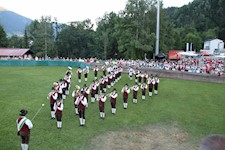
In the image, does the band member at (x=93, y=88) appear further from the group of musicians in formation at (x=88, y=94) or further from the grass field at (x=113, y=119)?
the grass field at (x=113, y=119)

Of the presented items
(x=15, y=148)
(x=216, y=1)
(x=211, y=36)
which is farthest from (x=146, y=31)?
(x=15, y=148)

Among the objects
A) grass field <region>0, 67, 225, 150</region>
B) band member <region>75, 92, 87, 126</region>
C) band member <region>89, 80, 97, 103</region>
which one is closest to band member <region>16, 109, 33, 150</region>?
grass field <region>0, 67, 225, 150</region>

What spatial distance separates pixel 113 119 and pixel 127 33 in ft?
114

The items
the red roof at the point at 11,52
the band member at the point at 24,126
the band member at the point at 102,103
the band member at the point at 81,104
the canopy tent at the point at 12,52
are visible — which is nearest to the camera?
the band member at the point at 24,126

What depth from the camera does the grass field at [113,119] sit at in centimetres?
1109

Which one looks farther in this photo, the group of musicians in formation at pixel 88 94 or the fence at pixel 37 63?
the fence at pixel 37 63

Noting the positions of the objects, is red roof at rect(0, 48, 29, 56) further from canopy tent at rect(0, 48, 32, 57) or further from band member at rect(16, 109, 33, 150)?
band member at rect(16, 109, 33, 150)

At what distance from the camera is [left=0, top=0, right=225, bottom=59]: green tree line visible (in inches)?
1901

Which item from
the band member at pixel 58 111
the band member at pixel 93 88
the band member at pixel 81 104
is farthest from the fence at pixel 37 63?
the band member at pixel 58 111

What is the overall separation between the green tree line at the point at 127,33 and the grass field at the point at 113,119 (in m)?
27.6

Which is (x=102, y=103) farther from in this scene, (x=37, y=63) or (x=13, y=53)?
(x=13, y=53)

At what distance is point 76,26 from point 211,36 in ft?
109

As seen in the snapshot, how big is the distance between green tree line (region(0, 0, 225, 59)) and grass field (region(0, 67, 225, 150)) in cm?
2759

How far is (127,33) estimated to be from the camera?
156ft
